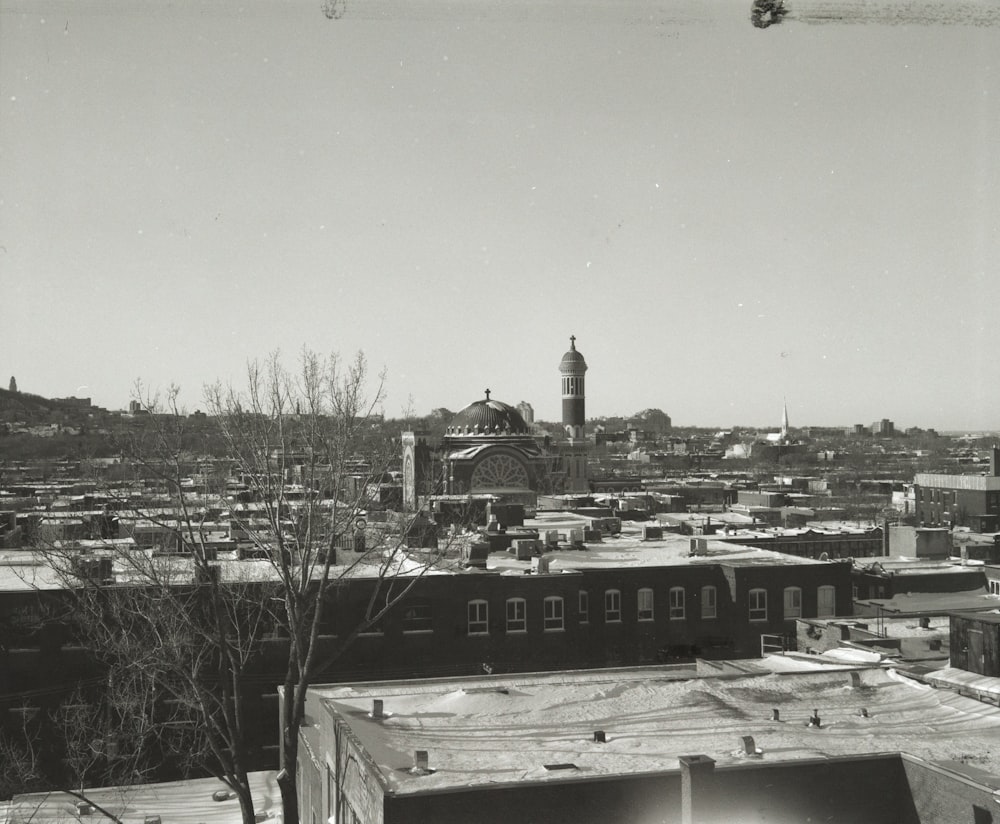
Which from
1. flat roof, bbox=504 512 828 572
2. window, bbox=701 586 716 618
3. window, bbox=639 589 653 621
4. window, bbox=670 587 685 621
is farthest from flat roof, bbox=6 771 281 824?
window, bbox=701 586 716 618

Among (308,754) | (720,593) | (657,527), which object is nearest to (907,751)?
(308,754)

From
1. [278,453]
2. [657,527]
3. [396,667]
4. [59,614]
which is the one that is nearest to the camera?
[278,453]

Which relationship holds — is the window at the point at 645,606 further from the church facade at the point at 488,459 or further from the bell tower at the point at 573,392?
the bell tower at the point at 573,392

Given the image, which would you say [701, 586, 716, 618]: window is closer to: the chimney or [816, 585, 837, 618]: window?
[816, 585, 837, 618]: window

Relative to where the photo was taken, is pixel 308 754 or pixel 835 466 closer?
pixel 308 754

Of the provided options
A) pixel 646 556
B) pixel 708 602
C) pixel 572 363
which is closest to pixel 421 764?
pixel 708 602

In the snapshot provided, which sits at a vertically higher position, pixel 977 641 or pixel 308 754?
pixel 977 641

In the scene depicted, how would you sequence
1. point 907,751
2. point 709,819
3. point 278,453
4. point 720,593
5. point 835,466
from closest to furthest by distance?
point 709,819 → point 907,751 → point 278,453 → point 720,593 → point 835,466

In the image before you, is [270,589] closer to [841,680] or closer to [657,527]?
[841,680]
